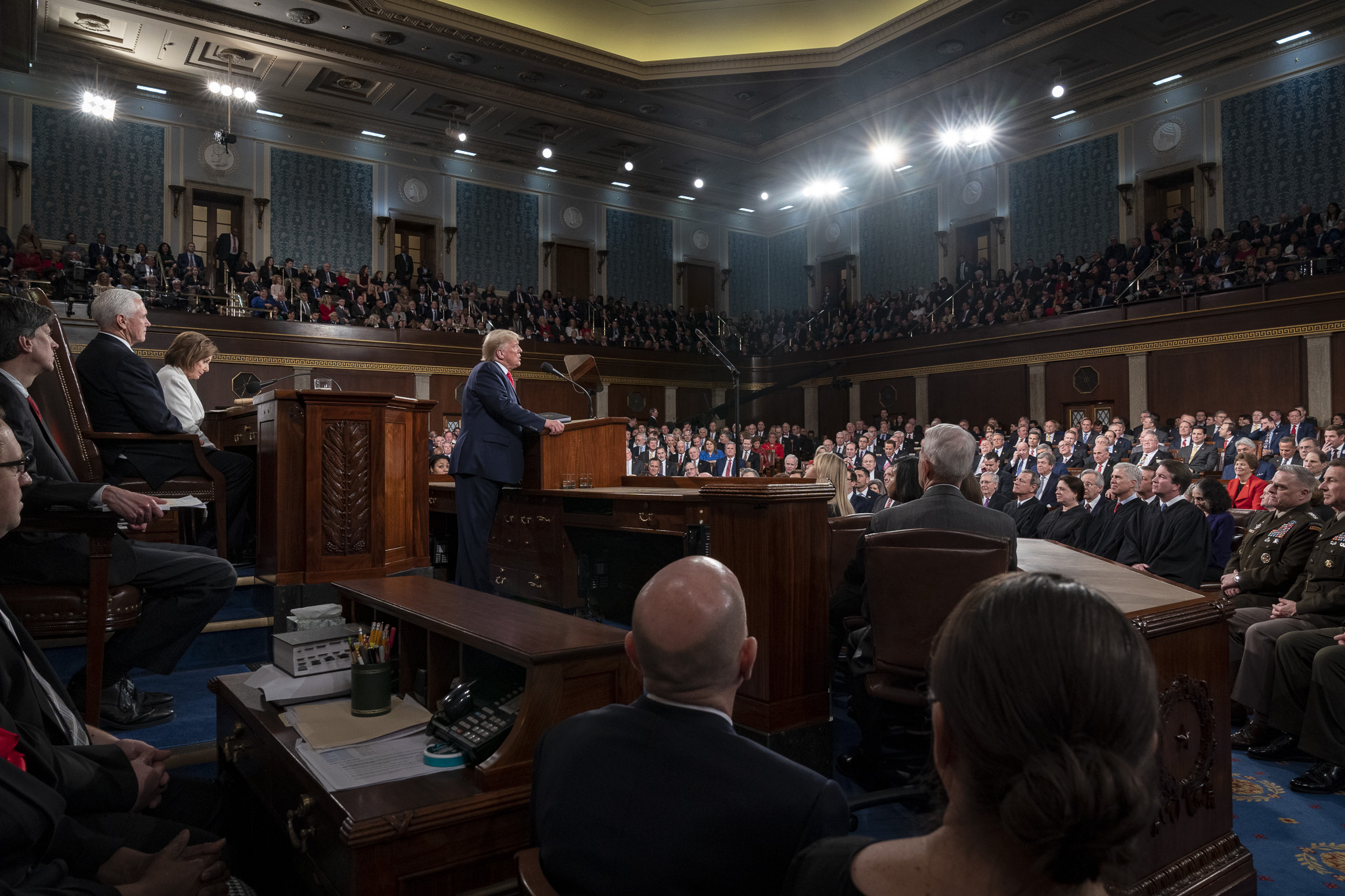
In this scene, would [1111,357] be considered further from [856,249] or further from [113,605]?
[113,605]

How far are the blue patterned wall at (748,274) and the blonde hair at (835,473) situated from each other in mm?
15604

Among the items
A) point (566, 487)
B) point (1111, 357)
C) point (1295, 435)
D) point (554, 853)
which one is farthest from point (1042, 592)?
point (1111, 357)

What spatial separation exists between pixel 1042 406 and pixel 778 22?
784 centimetres

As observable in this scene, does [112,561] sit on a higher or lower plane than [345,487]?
lower

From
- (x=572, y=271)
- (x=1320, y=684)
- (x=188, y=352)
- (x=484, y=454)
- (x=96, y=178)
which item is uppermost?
(x=96, y=178)

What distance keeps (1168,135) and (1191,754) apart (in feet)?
49.1

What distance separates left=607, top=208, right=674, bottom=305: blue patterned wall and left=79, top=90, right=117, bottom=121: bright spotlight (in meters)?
9.32

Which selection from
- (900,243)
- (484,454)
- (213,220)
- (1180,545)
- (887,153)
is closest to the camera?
(484,454)

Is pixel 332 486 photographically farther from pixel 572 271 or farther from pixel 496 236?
pixel 572 271

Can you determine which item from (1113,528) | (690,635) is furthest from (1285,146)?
(690,635)

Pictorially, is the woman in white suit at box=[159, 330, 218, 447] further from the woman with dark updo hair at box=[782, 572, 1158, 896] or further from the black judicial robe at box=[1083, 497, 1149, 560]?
the black judicial robe at box=[1083, 497, 1149, 560]

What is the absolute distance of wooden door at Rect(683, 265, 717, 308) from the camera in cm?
2011

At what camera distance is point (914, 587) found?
253 centimetres

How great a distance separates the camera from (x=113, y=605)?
108 inches
